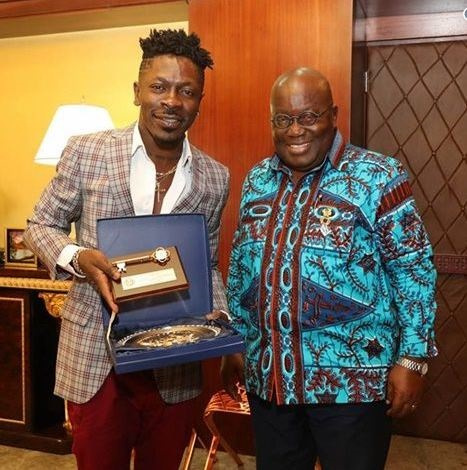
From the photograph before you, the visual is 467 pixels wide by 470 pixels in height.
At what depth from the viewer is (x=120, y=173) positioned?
4.55 ft

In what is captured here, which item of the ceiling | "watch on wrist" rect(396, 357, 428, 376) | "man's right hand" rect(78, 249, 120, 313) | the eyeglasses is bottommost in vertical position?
"watch on wrist" rect(396, 357, 428, 376)

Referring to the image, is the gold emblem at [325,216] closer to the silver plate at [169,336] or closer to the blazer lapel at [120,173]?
the silver plate at [169,336]

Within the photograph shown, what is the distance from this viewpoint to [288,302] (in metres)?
1.37

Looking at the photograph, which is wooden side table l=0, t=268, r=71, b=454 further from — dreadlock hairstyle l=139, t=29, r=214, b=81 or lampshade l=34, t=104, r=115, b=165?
dreadlock hairstyle l=139, t=29, r=214, b=81

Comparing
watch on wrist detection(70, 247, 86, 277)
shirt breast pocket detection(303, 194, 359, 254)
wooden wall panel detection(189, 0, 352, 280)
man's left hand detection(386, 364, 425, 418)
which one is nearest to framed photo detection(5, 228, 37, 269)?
wooden wall panel detection(189, 0, 352, 280)

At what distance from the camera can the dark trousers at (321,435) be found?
137 centimetres

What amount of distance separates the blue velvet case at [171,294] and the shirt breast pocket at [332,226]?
257mm

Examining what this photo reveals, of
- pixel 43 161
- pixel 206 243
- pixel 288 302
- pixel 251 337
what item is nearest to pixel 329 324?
pixel 288 302

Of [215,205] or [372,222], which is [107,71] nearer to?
[215,205]

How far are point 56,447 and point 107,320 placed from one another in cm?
162

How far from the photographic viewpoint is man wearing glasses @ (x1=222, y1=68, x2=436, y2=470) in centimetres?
135

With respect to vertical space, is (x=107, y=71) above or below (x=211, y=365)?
above

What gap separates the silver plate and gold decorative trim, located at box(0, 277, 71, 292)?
125cm

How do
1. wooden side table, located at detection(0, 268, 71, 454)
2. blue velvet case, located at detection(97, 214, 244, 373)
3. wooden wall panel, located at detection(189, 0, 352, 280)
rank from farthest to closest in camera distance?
wooden side table, located at detection(0, 268, 71, 454)
wooden wall panel, located at detection(189, 0, 352, 280)
blue velvet case, located at detection(97, 214, 244, 373)
